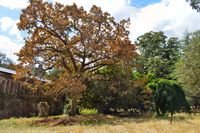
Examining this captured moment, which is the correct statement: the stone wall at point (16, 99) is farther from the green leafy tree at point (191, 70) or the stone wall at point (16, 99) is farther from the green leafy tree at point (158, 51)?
the green leafy tree at point (158, 51)

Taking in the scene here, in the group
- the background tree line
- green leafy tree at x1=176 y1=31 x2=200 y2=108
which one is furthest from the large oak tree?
green leafy tree at x1=176 y1=31 x2=200 y2=108

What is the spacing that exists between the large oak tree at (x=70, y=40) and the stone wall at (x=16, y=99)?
1587 mm

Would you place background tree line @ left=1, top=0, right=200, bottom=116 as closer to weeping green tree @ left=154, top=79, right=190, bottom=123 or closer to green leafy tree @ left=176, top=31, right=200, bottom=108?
weeping green tree @ left=154, top=79, right=190, bottom=123

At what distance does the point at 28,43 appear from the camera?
21.2 meters

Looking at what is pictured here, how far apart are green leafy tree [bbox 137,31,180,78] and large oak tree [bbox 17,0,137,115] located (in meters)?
34.2

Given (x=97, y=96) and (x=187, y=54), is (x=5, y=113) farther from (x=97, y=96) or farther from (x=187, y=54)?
(x=187, y=54)

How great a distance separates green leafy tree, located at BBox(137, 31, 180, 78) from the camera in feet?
184

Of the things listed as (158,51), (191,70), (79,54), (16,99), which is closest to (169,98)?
(79,54)

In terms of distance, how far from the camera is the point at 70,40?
21.9 meters

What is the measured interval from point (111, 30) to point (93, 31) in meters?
1.31

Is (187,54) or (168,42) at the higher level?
(168,42)

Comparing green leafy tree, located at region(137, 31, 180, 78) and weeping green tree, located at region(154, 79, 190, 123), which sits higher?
green leafy tree, located at region(137, 31, 180, 78)

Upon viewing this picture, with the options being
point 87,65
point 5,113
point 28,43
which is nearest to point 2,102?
point 5,113

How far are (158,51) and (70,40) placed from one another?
4184 centimetres
